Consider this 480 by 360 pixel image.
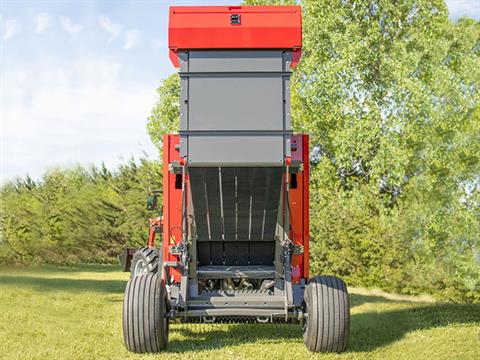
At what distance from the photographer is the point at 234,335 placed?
1048 cm

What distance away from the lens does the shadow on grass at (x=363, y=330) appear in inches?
380

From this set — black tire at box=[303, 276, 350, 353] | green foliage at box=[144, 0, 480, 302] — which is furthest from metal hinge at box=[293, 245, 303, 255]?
green foliage at box=[144, 0, 480, 302]

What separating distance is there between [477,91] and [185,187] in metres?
16.9

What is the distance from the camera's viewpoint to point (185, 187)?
9062 millimetres

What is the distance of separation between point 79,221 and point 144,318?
30.1m

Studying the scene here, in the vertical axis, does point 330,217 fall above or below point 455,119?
below

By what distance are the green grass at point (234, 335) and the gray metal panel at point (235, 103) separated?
2.77 m

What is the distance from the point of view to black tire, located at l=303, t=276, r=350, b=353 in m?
8.88

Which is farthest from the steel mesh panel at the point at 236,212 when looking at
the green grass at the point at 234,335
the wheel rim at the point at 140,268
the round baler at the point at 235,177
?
the wheel rim at the point at 140,268

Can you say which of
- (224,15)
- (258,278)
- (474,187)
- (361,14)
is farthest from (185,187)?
(361,14)

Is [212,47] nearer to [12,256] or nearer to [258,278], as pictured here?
[258,278]

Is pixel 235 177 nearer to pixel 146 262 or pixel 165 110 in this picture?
pixel 146 262

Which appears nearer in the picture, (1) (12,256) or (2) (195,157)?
(2) (195,157)

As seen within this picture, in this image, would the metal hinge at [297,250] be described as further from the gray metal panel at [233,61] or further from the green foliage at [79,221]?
the green foliage at [79,221]
